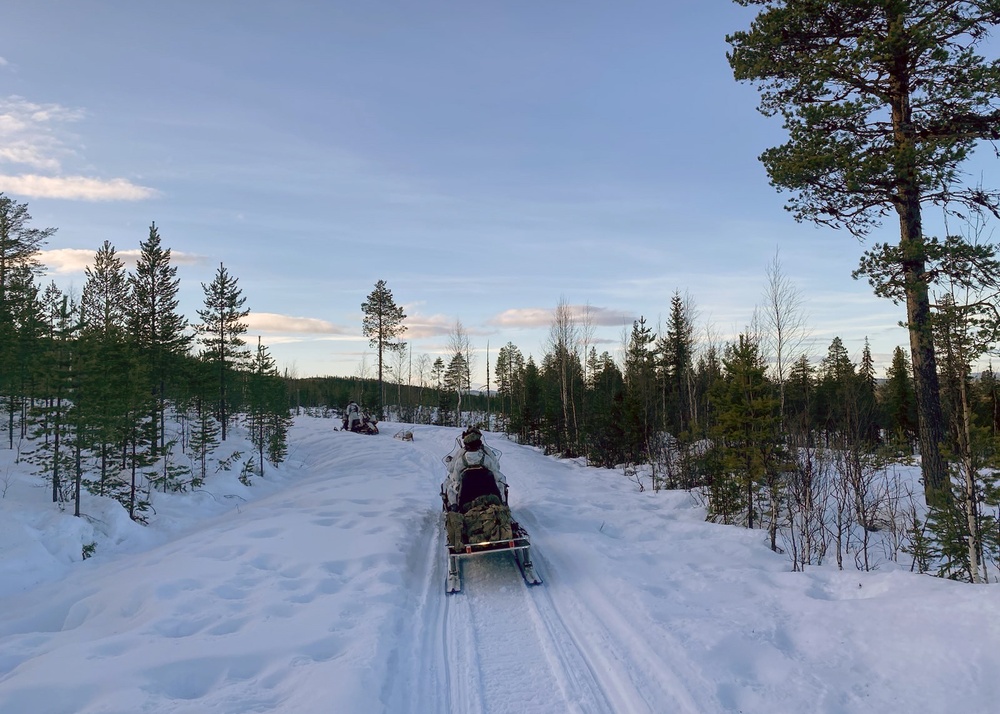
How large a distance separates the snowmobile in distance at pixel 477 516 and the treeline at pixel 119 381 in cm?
963

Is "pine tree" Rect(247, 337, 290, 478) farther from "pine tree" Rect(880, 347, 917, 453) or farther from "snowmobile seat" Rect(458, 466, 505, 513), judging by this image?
"pine tree" Rect(880, 347, 917, 453)

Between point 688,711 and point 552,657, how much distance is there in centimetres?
136

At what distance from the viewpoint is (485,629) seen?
5699 mm

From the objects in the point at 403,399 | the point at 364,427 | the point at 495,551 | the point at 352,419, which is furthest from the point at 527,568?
the point at 403,399

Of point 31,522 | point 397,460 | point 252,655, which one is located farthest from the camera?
point 397,460

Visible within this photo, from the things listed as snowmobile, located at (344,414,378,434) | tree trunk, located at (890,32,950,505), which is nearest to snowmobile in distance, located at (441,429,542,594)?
tree trunk, located at (890,32,950,505)

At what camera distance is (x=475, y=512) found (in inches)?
316

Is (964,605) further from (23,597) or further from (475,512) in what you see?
(23,597)

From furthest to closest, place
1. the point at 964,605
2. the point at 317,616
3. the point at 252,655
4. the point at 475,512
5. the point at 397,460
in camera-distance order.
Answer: the point at 397,460 → the point at 475,512 → the point at 317,616 → the point at 252,655 → the point at 964,605

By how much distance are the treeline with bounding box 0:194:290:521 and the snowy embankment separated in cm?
413

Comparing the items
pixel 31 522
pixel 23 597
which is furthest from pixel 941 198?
pixel 31 522

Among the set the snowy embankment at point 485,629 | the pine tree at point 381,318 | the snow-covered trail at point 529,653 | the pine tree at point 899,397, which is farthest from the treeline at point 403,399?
the snow-covered trail at point 529,653

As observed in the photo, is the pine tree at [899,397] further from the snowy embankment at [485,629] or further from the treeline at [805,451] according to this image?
the snowy embankment at [485,629]

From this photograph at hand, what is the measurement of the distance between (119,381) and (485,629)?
14647 millimetres
